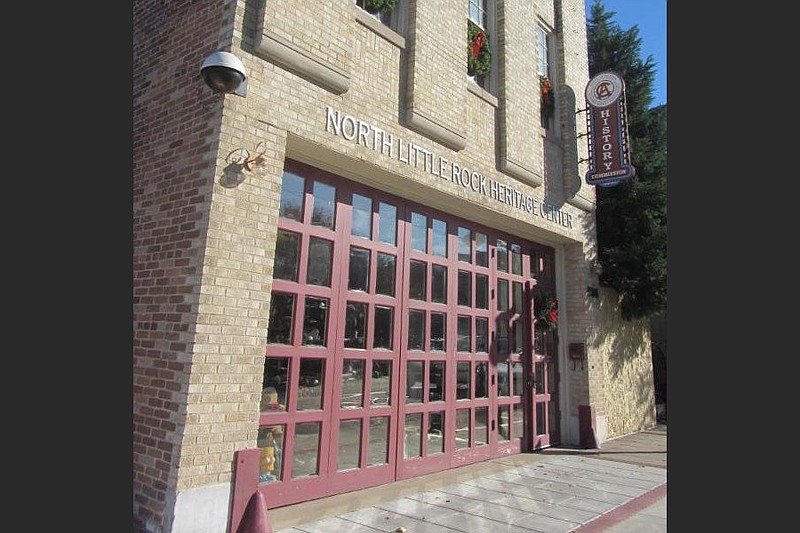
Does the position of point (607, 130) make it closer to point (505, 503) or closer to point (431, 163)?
point (431, 163)

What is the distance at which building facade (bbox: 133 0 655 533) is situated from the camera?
14.1ft

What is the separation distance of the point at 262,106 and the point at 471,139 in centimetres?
349

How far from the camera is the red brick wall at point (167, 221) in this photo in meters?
4.14

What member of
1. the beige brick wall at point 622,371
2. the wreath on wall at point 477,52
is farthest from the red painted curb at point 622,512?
the wreath on wall at point 477,52

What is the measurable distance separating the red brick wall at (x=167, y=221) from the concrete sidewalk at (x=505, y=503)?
3.93ft

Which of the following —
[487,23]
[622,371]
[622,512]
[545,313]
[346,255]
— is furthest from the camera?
[622,371]

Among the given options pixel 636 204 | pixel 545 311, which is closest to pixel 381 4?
pixel 545 311

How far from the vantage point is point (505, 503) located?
218 inches

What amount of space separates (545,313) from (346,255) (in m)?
4.46

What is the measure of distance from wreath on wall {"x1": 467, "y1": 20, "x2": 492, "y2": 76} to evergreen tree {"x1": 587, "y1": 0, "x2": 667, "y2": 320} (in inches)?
147

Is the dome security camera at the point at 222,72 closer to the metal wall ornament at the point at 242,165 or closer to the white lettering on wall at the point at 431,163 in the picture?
the metal wall ornament at the point at 242,165

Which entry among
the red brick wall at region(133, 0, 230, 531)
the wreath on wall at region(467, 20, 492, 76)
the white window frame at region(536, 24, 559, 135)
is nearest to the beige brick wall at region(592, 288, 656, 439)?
the white window frame at region(536, 24, 559, 135)

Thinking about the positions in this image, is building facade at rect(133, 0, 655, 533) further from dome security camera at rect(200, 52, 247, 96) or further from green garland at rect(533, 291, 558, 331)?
dome security camera at rect(200, 52, 247, 96)

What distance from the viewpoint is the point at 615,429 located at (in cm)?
1021
